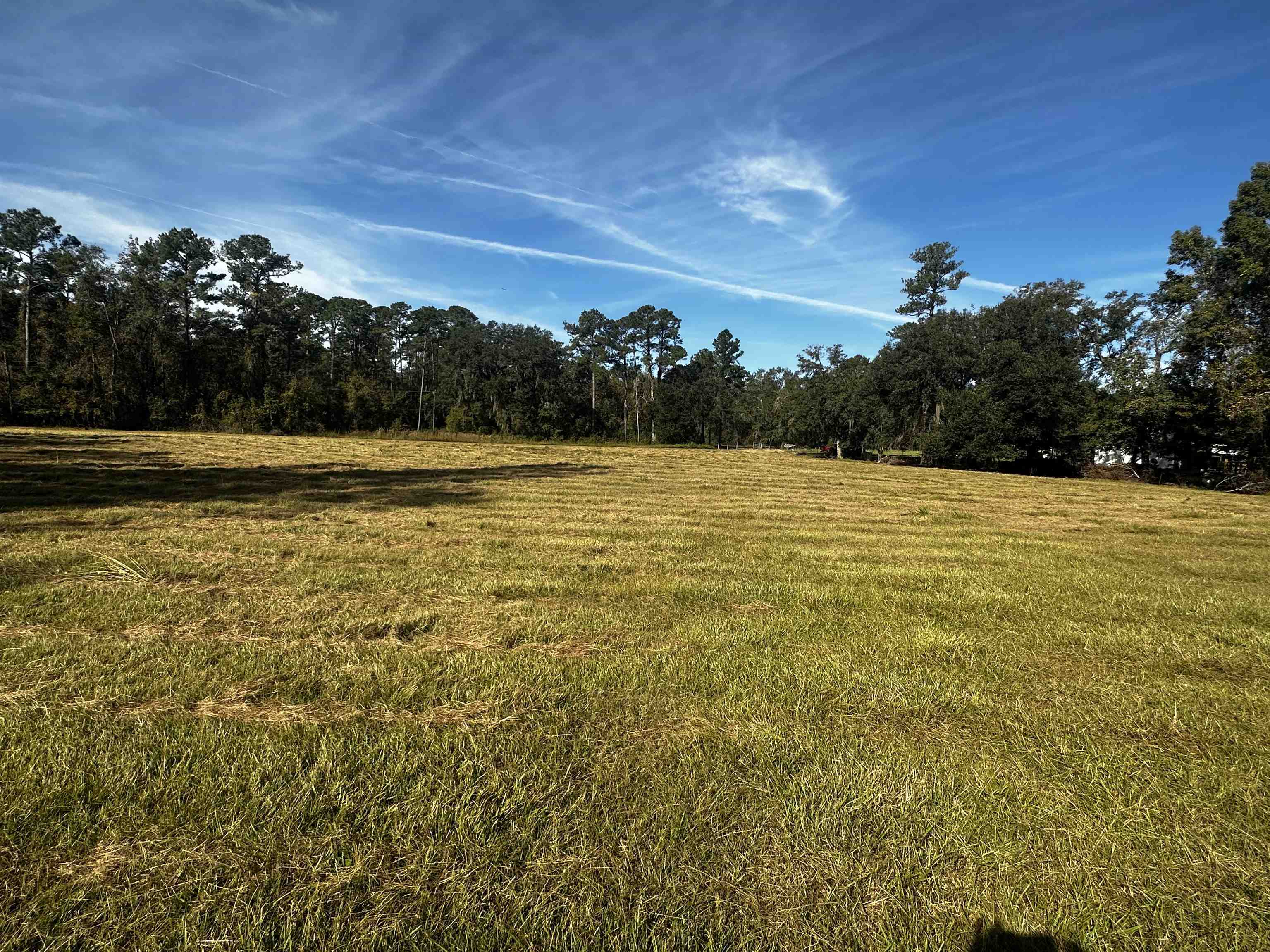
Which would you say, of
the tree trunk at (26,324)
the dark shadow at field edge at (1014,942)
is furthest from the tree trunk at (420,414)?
the dark shadow at field edge at (1014,942)

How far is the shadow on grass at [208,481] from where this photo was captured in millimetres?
10250

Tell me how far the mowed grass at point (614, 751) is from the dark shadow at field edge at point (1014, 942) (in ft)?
0.10

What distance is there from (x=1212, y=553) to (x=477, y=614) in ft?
37.5

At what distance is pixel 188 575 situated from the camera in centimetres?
562

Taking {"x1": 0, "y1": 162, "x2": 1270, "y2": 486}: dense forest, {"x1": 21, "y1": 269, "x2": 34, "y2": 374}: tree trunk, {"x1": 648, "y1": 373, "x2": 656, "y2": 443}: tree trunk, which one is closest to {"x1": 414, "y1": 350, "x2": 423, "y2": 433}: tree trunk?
{"x1": 0, "y1": 162, "x2": 1270, "y2": 486}: dense forest

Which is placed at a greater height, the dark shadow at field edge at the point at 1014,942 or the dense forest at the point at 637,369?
the dense forest at the point at 637,369

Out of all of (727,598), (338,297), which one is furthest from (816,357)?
(727,598)

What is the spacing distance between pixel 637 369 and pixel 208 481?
7840cm

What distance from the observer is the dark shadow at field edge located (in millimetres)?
1767

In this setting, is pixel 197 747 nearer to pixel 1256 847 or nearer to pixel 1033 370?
pixel 1256 847

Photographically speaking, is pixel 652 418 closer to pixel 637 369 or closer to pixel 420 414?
pixel 637 369

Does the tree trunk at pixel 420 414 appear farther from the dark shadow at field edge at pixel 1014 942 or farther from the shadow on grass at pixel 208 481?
the dark shadow at field edge at pixel 1014 942

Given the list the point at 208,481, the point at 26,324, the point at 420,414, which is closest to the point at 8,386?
the point at 26,324

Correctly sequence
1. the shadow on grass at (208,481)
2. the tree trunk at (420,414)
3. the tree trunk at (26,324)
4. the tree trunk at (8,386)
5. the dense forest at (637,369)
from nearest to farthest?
the shadow on grass at (208,481)
the dense forest at (637,369)
the tree trunk at (8,386)
the tree trunk at (26,324)
the tree trunk at (420,414)
